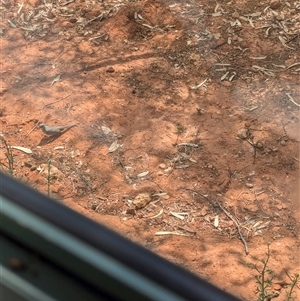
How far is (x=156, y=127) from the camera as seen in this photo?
83.7 inches

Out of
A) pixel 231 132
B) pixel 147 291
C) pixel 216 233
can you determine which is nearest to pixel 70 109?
pixel 231 132

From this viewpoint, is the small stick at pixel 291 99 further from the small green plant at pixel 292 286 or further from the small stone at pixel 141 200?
the small green plant at pixel 292 286

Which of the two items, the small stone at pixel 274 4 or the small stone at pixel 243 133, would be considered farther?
the small stone at pixel 274 4

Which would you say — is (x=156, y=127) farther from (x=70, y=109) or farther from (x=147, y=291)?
(x=147, y=291)

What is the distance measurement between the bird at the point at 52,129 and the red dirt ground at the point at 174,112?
22mm

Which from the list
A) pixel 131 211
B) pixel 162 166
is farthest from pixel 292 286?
pixel 162 166

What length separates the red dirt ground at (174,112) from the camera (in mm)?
1704

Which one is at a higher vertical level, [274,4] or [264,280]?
[264,280]

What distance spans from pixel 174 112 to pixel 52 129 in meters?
0.47

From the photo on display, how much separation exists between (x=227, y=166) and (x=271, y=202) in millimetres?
233

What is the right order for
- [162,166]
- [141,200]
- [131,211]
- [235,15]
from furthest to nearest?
[235,15], [162,166], [141,200], [131,211]

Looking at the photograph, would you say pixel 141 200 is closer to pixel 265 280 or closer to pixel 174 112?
pixel 265 280

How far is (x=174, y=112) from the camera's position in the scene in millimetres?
2221

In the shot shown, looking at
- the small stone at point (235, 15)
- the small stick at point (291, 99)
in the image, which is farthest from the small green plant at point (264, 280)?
the small stone at point (235, 15)
